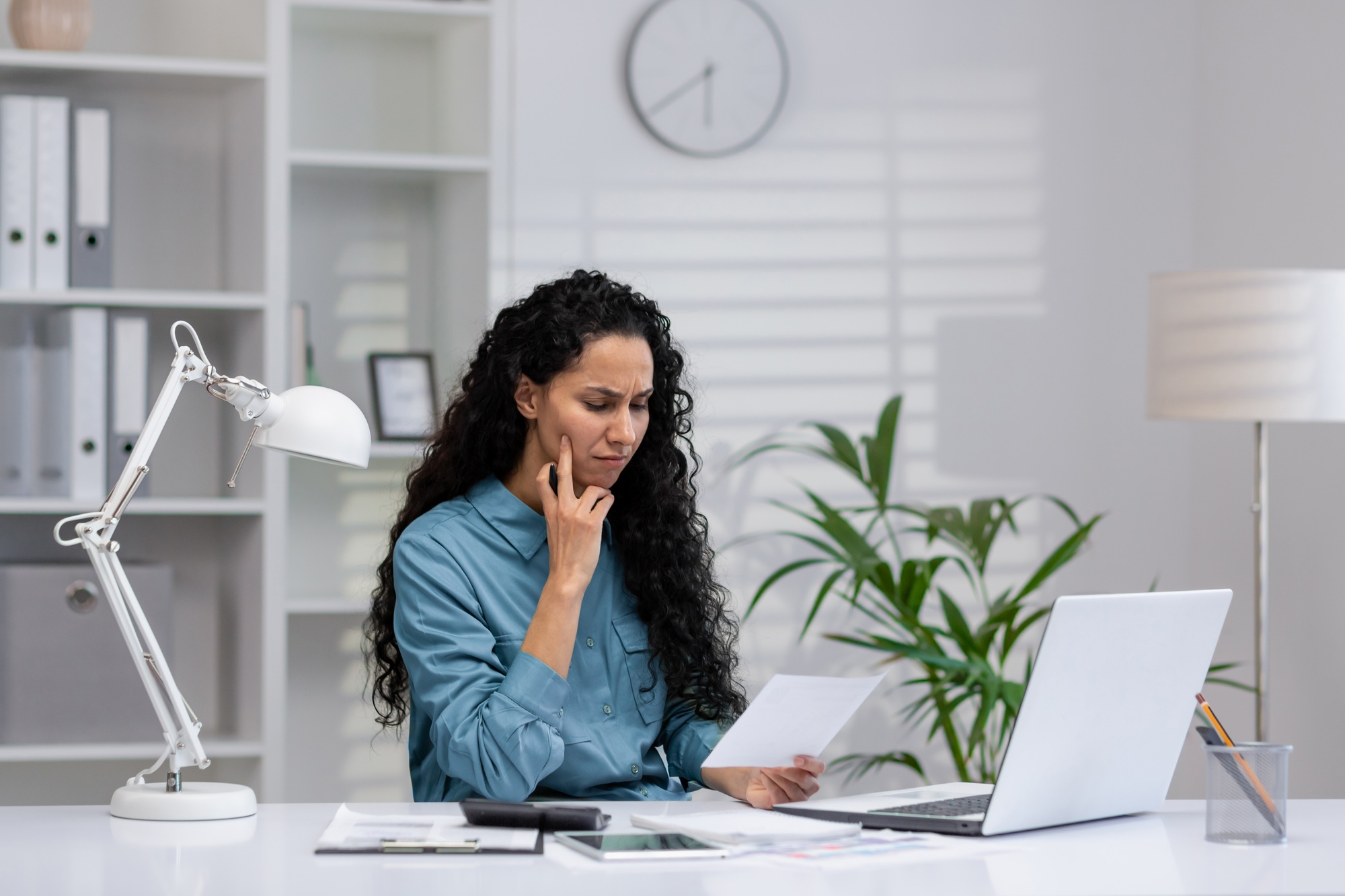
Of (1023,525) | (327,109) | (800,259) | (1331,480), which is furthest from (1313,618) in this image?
(327,109)

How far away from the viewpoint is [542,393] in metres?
1.83

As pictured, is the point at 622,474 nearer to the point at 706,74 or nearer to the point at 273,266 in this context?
the point at 273,266

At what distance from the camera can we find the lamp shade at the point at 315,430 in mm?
1469

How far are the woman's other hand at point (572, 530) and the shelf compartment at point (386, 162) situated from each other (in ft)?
3.72

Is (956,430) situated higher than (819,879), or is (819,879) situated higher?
(956,430)

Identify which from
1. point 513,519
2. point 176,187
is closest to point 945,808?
point 513,519

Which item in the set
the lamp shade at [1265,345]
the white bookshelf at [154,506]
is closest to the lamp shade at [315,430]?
the white bookshelf at [154,506]

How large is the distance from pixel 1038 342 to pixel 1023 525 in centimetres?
43

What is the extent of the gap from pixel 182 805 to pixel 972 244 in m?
2.34

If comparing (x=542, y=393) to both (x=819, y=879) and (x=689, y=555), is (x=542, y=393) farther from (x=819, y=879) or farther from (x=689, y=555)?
(x=819, y=879)

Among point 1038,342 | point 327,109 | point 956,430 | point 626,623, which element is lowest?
point 626,623

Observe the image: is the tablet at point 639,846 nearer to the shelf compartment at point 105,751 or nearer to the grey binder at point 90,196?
the shelf compartment at point 105,751

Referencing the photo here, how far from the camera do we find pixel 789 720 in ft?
4.90

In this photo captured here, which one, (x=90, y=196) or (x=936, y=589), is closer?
(x=90, y=196)
